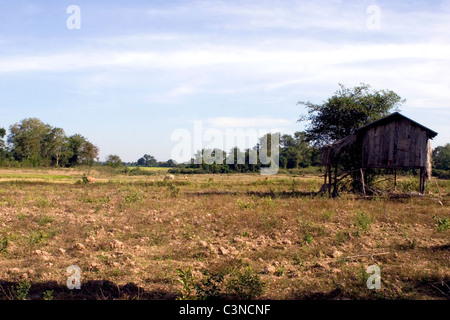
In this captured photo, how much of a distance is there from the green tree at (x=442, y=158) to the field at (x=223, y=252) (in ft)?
143

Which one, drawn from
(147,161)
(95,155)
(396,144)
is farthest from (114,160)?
(396,144)

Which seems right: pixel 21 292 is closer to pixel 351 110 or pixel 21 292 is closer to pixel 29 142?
pixel 351 110

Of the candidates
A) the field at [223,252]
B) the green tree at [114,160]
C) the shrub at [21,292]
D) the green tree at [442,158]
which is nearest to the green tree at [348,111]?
the field at [223,252]

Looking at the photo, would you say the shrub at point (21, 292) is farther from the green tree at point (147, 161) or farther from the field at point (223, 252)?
the green tree at point (147, 161)

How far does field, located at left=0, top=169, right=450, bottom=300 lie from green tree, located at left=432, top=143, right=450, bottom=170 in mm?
43443

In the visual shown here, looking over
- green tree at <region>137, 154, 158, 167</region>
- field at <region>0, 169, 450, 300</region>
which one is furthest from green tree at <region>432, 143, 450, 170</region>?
green tree at <region>137, 154, 158, 167</region>

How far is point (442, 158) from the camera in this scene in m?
54.3

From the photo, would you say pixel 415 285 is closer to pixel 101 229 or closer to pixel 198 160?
pixel 101 229

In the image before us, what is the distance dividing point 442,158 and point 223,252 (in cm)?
5535

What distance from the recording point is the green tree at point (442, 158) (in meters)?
51.3

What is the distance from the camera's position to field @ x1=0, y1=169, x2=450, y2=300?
5992 millimetres

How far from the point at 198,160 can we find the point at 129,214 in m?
46.8

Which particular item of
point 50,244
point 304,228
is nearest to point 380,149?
point 304,228

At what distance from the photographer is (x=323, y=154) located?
21.0 m
